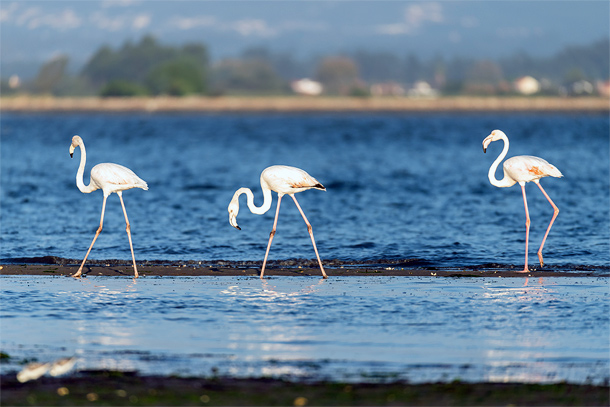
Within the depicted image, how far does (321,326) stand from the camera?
34.7ft

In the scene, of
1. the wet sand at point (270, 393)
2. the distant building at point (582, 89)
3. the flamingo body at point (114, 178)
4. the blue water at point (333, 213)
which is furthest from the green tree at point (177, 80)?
the wet sand at point (270, 393)

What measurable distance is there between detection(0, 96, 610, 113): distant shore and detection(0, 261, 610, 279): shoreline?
492 feet

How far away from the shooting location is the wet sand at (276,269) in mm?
14758

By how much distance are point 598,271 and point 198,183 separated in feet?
66.7

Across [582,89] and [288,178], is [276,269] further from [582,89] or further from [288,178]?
A: [582,89]

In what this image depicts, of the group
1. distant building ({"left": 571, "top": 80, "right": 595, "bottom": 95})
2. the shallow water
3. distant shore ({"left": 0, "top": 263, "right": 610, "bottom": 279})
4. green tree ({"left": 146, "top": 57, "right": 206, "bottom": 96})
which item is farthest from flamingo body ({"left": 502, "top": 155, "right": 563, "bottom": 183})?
distant building ({"left": 571, "top": 80, "right": 595, "bottom": 95})

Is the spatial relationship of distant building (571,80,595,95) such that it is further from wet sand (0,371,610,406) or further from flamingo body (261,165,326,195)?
wet sand (0,371,610,406)

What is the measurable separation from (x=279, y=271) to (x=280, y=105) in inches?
6140

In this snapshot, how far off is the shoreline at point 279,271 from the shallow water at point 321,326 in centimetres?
51

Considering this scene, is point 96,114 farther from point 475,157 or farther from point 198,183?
point 198,183

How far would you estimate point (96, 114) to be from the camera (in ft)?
516

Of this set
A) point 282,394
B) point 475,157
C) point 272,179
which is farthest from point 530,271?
point 475,157

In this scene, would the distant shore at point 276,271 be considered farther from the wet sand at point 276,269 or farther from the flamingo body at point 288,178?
the flamingo body at point 288,178

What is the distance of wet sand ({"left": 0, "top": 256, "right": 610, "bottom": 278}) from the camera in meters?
14.8
